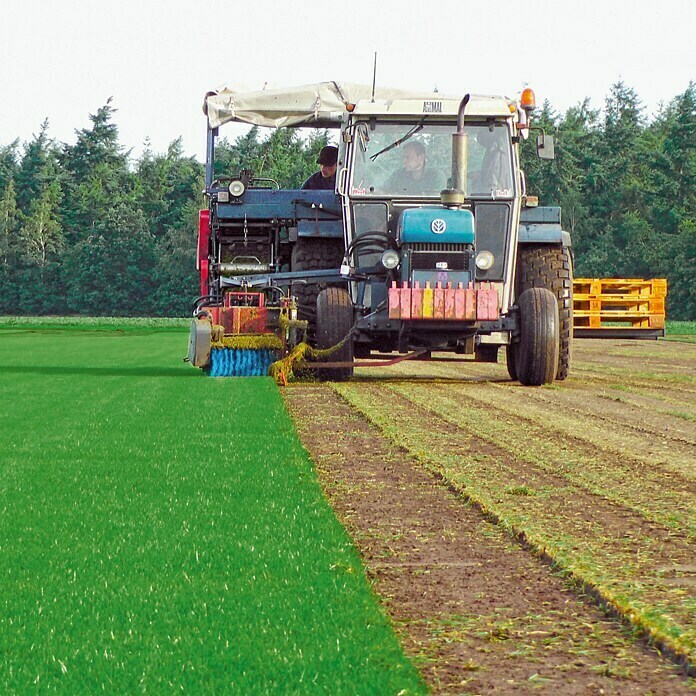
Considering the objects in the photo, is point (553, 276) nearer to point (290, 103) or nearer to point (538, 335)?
point (538, 335)

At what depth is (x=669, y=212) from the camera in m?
70.1

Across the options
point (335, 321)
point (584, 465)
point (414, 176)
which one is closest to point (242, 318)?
point (335, 321)

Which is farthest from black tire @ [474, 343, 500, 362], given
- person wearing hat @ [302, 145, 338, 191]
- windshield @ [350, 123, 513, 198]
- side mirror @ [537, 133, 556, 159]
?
person wearing hat @ [302, 145, 338, 191]

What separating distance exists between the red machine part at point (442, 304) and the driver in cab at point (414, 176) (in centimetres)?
131

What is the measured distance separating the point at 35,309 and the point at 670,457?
85.8 metres

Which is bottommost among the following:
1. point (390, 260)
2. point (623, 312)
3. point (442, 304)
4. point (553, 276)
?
point (623, 312)

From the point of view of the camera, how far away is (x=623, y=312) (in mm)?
22938

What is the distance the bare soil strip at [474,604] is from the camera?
3.33 m

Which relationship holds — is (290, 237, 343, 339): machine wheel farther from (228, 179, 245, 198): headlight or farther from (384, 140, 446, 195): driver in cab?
(384, 140, 446, 195): driver in cab

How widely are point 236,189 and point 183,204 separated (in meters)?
80.4

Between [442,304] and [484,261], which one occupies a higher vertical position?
[484,261]

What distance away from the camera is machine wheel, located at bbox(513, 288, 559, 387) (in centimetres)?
1347

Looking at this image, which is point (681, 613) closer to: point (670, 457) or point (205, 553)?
point (205, 553)

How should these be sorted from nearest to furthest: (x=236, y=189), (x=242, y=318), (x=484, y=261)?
(x=484, y=261) → (x=242, y=318) → (x=236, y=189)
